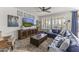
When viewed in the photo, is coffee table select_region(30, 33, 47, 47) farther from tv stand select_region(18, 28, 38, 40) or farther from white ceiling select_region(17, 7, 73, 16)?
white ceiling select_region(17, 7, 73, 16)

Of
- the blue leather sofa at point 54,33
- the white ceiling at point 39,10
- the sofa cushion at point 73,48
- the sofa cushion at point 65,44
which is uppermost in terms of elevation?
the white ceiling at point 39,10

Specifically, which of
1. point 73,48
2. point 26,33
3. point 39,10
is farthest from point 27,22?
point 73,48

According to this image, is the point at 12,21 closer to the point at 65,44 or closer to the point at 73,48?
the point at 65,44

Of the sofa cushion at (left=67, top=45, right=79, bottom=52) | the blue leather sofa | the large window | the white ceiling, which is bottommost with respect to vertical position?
the sofa cushion at (left=67, top=45, right=79, bottom=52)

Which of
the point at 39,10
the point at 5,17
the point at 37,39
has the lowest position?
the point at 37,39

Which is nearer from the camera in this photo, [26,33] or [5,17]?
[5,17]

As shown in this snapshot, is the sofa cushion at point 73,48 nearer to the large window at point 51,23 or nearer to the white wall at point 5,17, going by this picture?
the large window at point 51,23

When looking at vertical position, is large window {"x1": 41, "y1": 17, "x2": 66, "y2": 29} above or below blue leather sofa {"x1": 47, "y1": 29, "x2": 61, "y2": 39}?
above

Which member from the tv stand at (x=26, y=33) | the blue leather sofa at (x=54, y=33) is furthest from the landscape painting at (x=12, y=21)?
the blue leather sofa at (x=54, y=33)

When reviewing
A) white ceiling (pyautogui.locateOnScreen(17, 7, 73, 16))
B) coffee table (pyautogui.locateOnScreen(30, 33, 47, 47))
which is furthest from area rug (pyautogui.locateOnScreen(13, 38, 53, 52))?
white ceiling (pyautogui.locateOnScreen(17, 7, 73, 16))

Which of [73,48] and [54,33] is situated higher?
[54,33]

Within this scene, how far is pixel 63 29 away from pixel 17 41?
0.92 metres
